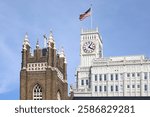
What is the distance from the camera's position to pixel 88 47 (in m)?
165

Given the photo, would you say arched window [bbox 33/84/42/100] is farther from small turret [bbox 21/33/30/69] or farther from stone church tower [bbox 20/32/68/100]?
small turret [bbox 21/33/30/69]

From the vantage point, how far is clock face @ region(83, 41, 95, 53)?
539 ft

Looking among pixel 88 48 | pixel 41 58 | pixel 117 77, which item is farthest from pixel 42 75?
pixel 88 48

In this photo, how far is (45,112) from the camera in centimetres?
2984

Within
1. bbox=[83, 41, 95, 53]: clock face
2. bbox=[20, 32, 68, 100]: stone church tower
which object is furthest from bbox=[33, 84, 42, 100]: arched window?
bbox=[83, 41, 95, 53]: clock face

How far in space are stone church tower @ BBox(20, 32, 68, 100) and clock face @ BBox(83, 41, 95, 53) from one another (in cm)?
10061

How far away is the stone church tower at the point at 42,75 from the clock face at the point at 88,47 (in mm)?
100605

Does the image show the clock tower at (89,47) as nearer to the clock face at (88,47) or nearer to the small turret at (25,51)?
the clock face at (88,47)

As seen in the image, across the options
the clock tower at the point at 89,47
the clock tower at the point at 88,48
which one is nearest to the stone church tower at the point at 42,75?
the clock tower at the point at 88,48

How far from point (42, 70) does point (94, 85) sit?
90085 mm

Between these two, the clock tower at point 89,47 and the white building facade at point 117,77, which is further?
the clock tower at point 89,47

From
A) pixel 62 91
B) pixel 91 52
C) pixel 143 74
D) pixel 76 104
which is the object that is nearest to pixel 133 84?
pixel 143 74

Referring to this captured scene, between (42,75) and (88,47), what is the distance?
10394cm

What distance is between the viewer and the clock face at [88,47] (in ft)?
539
